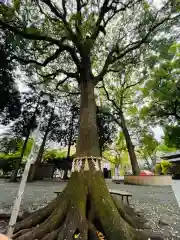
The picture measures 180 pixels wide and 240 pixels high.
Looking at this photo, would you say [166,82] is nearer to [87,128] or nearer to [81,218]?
[87,128]

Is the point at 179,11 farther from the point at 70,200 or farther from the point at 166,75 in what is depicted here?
the point at 70,200

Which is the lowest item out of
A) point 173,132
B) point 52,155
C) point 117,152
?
point 52,155

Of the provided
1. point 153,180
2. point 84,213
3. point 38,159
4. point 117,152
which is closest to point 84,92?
point 84,213

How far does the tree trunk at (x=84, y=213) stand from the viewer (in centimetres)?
221

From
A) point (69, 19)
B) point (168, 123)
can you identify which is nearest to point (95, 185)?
point (69, 19)

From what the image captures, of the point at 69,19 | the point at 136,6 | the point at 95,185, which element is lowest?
the point at 95,185

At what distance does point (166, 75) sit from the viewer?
11.1 m

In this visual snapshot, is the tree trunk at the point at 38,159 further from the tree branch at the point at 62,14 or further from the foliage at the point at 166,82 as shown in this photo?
the tree branch at the point at 62,14

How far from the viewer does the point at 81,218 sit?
2.32 m

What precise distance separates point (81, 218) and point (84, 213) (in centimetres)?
10

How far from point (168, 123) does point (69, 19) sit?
12120 mm

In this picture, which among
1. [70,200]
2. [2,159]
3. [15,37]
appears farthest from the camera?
[2,159]

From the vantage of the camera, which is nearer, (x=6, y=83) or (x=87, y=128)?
(x=87, y=128)

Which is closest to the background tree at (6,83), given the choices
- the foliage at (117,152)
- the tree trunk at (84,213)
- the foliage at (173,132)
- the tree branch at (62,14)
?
the tree branch at (62,14)
